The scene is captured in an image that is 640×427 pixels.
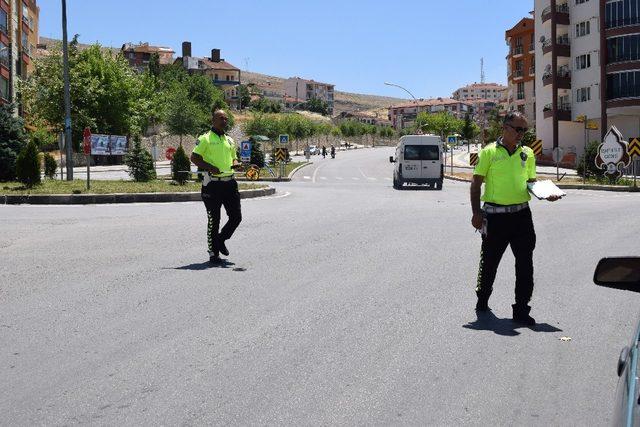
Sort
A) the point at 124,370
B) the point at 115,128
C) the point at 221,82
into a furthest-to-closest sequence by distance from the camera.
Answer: the point at 221,82
the point at 115,128
the point at 124,370

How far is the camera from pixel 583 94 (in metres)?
65.8

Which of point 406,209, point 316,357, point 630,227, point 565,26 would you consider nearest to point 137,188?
point 406,209

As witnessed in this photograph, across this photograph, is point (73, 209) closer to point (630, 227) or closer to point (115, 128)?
point (630, 227)

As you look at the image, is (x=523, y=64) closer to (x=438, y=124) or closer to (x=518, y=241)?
(x=438, y=124)

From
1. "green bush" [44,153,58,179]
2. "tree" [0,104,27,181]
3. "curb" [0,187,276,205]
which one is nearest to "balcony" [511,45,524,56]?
"green bush" [44,153,58,179]

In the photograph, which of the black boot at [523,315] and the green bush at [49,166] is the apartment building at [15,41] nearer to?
the green bush at [49,166]

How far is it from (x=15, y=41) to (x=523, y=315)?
67.9 m

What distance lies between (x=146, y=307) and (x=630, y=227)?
11.0m

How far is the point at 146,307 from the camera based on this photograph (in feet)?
24.6

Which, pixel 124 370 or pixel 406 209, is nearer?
pixel 124 370

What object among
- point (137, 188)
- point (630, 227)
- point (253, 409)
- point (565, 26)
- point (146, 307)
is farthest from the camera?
point (565, 26)

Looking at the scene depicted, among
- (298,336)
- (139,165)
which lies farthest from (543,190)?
(139,165)

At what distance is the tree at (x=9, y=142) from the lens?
92.3 feet

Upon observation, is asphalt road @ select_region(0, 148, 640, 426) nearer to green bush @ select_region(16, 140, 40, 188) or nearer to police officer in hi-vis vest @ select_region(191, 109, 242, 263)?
police officer in hi-vis vest @ select_region(191, 109, 242, 263)
